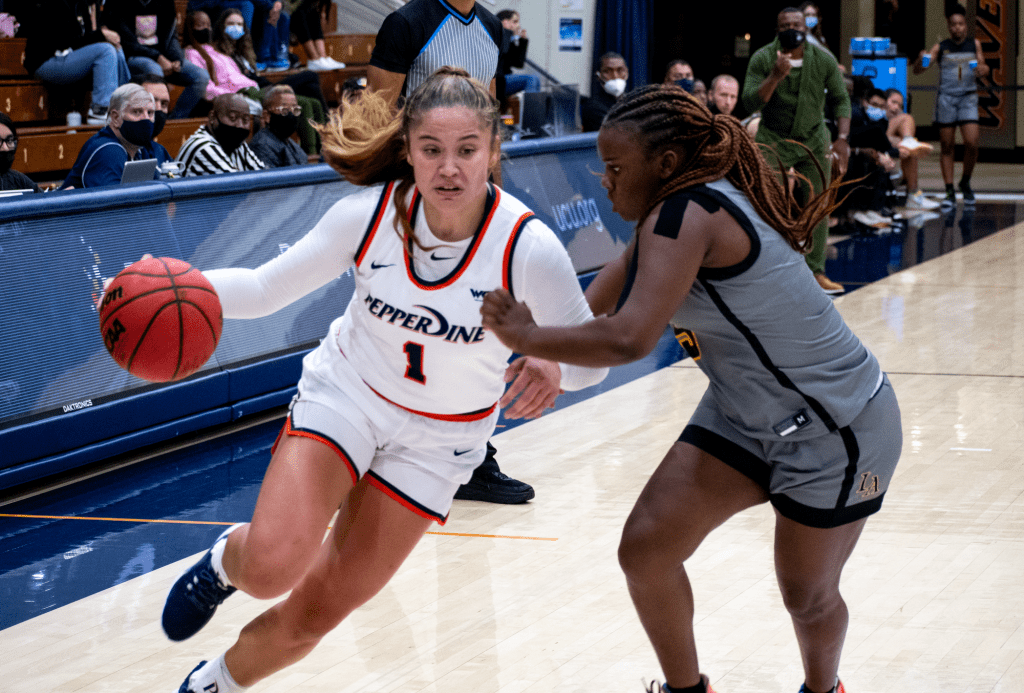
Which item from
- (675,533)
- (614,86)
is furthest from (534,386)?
(614,86)

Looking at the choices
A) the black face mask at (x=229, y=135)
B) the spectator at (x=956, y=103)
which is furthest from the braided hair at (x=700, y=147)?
the spectator at (x=956, y=103)

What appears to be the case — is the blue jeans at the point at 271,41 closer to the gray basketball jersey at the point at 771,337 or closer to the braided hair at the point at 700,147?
the braided hair at the point at 700,147

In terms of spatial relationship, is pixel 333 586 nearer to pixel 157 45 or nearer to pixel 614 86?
pixel 157 45

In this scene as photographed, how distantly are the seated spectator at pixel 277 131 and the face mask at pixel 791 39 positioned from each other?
3483 mm

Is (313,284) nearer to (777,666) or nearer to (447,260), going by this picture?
(447,260)

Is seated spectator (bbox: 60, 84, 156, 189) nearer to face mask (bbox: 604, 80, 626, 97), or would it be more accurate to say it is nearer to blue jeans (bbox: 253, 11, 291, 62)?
blue jeans (bbox: 253, 11, 291, 62)

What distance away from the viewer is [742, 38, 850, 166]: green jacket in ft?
28.5

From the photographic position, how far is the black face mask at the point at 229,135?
24.4 feet

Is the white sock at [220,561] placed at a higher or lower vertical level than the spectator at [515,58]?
lower

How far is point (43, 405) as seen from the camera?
16.8ft

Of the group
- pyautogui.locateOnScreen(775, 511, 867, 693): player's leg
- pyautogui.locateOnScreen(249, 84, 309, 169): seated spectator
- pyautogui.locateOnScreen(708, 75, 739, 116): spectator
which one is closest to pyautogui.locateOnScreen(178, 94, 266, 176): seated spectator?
pyautogui.locateOnScreen(249, 84, 309, 169): seated spectator

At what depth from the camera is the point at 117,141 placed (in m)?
6.89

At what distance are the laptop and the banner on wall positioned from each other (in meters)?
16.2

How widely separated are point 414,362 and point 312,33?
37.3 feet
